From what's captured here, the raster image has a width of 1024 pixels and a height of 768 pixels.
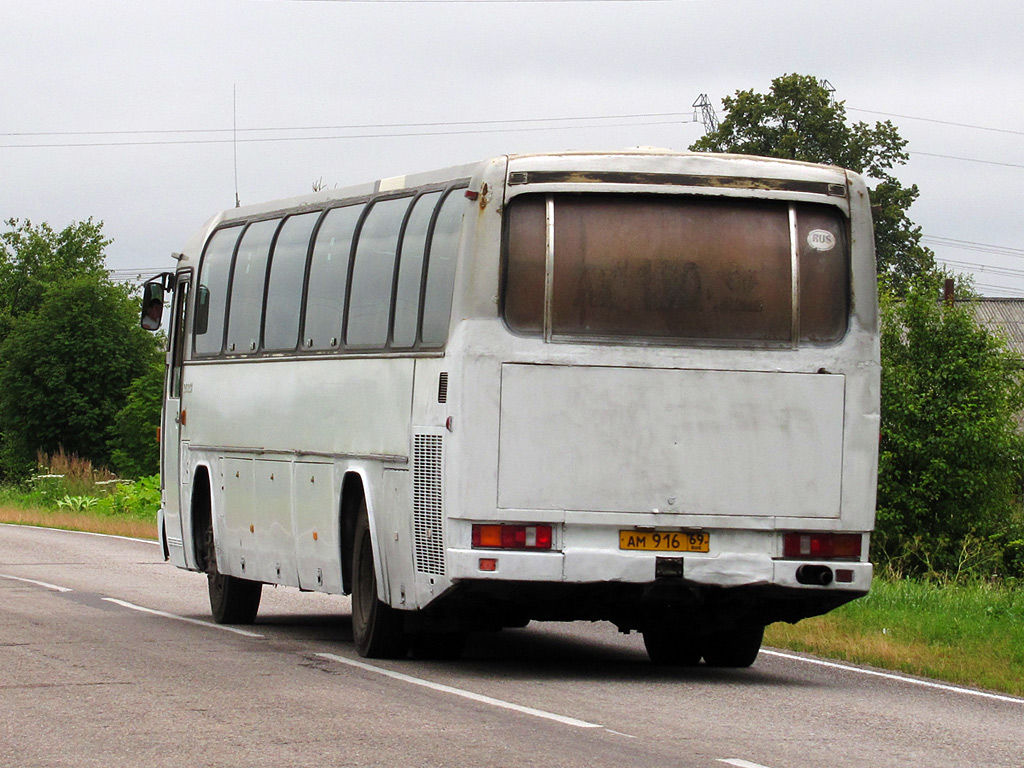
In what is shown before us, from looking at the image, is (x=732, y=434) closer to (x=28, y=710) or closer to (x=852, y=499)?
(x=852, y=499)

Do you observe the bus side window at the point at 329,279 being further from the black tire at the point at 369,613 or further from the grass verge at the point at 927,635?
the grass verge at the point at 927,635

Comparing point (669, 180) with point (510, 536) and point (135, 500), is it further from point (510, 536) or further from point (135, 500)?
point (135, 500)

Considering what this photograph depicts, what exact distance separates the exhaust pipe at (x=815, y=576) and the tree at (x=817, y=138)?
5747cm

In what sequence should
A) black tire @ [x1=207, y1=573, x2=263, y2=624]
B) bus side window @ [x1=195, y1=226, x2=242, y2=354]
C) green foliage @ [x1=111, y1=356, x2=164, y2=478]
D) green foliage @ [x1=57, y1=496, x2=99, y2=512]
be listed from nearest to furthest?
black tire @ [x1=207, y1=573, x2=263, y2=624], bus side window @ [x1=195, y1=226, x2=242, y2=354], green foliage @ [x1=57, y1=496, x2=99, y2=512], green foliage @ [x1=111, y1=356, x2=164, y2=478]

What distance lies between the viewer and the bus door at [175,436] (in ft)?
58.5

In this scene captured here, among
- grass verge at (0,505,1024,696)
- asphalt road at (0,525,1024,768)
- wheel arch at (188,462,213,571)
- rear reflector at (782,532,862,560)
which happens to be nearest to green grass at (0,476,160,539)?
wheel arch at (188,462,213,571)

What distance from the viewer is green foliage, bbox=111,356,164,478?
2295 inches

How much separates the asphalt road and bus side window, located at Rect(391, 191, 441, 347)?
222 cm

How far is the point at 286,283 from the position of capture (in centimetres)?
1530

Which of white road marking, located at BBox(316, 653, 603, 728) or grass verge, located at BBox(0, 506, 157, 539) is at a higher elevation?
grass verge, located at BBox(0, 506, 157, 539)

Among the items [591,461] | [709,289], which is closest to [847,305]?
[709,289]

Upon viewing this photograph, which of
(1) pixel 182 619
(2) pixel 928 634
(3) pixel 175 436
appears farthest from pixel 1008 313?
(1) pixel 182 619

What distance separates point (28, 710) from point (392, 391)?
12.1 ft

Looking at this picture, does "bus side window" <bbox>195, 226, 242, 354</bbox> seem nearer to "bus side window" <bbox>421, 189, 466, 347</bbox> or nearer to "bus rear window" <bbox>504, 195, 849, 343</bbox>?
"bus side window" <bbox>421, 189, 466, 347</bbox>
